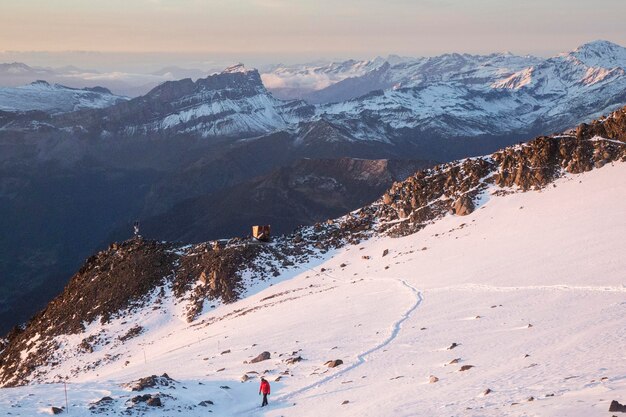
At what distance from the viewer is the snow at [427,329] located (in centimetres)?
2877

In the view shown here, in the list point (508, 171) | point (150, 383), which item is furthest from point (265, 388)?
point (508, 171)

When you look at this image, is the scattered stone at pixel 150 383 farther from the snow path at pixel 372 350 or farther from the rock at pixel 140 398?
the snow path at pixel 372 350

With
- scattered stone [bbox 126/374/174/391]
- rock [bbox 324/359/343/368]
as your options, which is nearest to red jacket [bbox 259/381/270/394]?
rock [bbox 324/359/343/368]

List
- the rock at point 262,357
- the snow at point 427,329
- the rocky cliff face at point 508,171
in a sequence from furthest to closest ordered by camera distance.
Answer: the rocky cliff face at point 508,171, the rock at point 262,357, the snow at point 427,329

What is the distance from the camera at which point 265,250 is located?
8038 centimetres

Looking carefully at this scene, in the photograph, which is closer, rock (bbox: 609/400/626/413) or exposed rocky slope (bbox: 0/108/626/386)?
rock (bbox: 609/400/626/413)

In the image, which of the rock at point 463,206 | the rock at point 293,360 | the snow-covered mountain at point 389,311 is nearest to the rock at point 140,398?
the snow-covered mountain at point 389,311

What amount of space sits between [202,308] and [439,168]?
34.8m

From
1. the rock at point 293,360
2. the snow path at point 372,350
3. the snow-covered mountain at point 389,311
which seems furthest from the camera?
the rock at point 293,360

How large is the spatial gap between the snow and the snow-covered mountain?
18cm

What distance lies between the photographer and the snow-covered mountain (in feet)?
101

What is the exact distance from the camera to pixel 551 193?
70.1m

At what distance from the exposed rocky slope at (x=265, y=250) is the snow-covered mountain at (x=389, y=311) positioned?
0.23m

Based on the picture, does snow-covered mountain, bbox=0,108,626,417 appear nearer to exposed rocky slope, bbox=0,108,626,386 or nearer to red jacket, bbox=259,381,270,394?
exposed rocky slope, bbox=0,108,626,386
